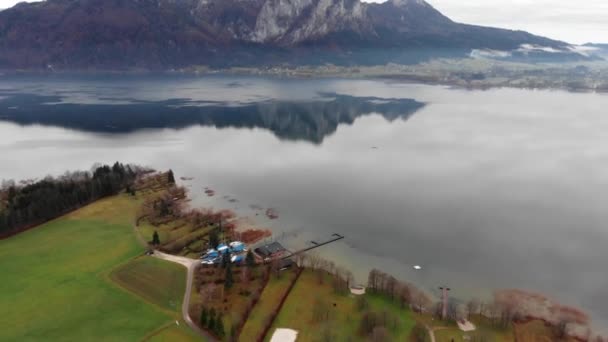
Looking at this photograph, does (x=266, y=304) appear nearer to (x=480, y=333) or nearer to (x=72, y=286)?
(x=480, y=333)

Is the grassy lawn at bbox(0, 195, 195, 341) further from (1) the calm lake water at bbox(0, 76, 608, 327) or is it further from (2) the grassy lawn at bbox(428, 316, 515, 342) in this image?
(2) the grassy lawn at bbox(428, 316, 515, 342)

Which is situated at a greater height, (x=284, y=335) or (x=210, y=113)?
(x=210, y=113)

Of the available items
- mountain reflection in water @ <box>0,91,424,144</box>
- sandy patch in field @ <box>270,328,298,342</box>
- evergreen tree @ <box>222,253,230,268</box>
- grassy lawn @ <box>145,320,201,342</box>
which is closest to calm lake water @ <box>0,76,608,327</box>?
mountain reflection in water @ <box>0,91,424,144</box>

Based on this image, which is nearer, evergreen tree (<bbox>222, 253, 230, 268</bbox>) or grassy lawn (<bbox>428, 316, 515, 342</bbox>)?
grassy lawn (<bbox>428, 316, 515, 342</bbox>)

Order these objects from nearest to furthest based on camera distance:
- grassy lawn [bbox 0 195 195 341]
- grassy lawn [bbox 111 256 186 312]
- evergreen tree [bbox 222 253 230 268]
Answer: grassy lawn [bbox 0 195 195 341] < grassy lawn [bbox 111 256 186 312] < evergreen tree [bbox 222 253 230 268]

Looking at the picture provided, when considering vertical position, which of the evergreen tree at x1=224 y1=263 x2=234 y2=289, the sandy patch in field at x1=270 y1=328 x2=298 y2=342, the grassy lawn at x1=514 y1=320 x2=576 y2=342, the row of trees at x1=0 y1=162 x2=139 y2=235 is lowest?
the grassy lawn at x1=514 y1=320 x2=576 y2=342

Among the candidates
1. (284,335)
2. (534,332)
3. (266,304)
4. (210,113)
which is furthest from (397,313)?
(210,113)
